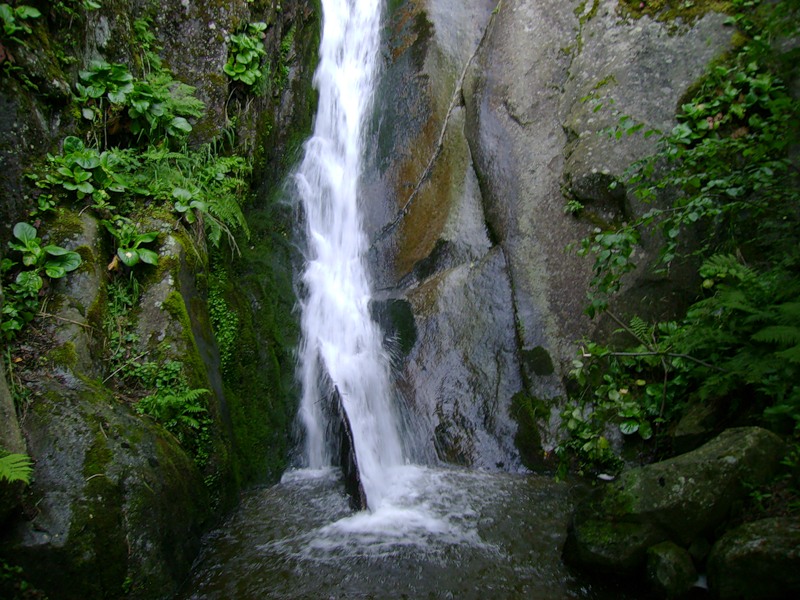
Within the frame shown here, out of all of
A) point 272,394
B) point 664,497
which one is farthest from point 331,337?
point 664,497

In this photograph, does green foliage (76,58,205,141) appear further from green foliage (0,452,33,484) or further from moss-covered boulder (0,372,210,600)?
green foliage (0,452,33,484)

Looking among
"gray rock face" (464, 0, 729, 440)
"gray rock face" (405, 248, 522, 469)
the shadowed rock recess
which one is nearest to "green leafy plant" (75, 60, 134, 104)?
the shadowed rock recess

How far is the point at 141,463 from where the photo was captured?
347 centimetres

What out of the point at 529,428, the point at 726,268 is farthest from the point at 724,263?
the point at 529,428

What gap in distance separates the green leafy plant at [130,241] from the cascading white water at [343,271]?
86.2 inches

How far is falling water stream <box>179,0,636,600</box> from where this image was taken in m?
3.43

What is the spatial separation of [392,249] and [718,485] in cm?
474

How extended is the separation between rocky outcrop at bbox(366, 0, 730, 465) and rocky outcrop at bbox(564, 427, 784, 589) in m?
1.83

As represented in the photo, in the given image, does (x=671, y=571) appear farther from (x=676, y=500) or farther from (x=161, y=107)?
(x=161, y=107)

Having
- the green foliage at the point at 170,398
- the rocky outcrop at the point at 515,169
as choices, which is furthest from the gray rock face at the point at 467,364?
the green foliage at the point at 170,398

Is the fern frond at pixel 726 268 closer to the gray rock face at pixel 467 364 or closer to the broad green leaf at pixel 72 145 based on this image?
the gray rock face at pixel 467 364

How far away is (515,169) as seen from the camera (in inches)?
252

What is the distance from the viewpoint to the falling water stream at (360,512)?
3.43 metres

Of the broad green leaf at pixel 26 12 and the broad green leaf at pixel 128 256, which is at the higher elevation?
the broad green leaf at pixel 26 12
